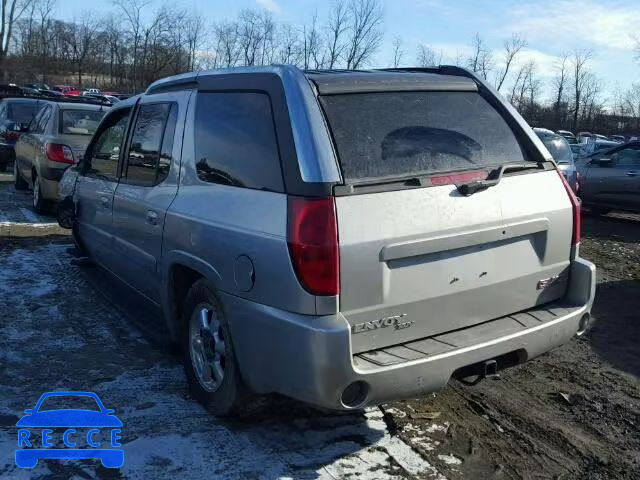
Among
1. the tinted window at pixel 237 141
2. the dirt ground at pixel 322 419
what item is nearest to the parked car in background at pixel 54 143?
the dirt ground at pixel 322 419

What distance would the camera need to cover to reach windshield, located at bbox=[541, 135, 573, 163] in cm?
1217

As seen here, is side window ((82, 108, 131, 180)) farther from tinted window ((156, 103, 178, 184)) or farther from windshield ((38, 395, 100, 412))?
windshield ((38, 395, 100, 412))

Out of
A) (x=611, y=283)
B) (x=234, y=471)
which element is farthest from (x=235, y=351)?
(x=611, y=283)

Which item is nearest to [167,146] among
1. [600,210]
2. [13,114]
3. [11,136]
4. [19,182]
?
[19,182]

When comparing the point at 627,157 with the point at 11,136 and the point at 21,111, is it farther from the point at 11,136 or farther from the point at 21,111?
the point at 21,111

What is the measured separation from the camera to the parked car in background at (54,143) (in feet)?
30.6

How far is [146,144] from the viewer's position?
4.53 m

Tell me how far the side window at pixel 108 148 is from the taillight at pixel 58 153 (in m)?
3.68

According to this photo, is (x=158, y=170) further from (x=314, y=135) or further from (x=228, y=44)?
(x=228, y=44)

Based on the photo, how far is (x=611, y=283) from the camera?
7.38 meters

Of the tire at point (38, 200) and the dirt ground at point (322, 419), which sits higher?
the tire at point (38, 200)

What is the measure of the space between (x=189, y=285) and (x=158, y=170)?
82 centimetres

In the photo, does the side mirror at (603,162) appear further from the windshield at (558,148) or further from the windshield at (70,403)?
the windshield at (70,403)

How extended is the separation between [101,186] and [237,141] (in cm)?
225
